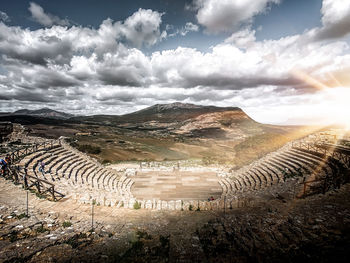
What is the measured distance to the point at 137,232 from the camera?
8.16 metres

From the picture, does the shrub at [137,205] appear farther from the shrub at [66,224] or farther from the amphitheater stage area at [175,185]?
the amphitheater stage area at [175,185]

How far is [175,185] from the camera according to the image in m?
23.0

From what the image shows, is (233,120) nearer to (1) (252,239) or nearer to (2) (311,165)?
(2) (311,165)

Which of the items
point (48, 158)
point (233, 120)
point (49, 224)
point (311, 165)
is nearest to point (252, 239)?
point (49, 224)

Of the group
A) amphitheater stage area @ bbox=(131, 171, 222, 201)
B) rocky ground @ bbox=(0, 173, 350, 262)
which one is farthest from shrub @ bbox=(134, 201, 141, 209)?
amphitheater stage area @ bbox=(131, 171, 222, 201)

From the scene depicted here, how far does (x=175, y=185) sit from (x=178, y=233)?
15016mm

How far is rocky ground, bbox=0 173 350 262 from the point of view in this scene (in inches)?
240

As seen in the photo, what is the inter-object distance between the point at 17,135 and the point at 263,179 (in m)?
48.4

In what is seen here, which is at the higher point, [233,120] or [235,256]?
[233,120]

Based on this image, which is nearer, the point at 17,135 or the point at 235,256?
the point at 235,256

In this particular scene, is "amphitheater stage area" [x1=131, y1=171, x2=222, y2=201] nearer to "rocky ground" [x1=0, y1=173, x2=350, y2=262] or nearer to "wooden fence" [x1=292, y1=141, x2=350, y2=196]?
"rocky ground" [x1=0, y1=173, x2=350, y2=262]

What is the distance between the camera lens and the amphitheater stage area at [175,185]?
65.2ft

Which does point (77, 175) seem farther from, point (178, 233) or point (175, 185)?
point (178, 233)

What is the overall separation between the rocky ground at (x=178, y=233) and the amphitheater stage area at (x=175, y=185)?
9021 mm
